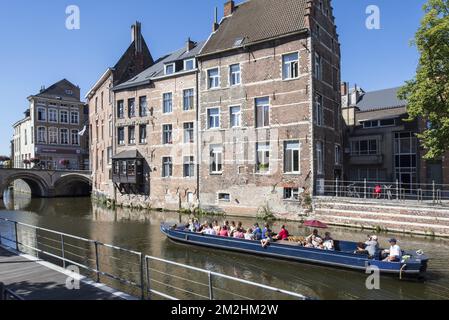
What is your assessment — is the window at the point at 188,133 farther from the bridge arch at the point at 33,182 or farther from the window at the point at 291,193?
the bridge arch at the point at 33,182

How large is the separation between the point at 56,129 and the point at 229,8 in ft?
122

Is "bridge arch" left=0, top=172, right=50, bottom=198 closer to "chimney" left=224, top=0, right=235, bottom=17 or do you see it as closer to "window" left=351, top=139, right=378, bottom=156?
"chimney" left=224, top=0, right=235, bottom=17

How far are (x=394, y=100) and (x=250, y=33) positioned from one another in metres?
16.3

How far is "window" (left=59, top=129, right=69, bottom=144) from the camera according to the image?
57031mm

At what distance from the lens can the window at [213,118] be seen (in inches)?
1097

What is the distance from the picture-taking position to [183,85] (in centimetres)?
3006

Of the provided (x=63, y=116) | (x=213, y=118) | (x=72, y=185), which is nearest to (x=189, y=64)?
(x=213, y=118)

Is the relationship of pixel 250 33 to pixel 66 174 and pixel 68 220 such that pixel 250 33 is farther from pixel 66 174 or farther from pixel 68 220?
pixel 66 174

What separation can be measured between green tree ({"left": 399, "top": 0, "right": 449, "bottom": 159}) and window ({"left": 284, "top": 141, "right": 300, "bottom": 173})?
7392mm

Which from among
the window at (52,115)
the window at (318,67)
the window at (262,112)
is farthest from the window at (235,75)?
the window at (52,115)

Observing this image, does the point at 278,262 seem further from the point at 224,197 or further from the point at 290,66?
the point at 290,66

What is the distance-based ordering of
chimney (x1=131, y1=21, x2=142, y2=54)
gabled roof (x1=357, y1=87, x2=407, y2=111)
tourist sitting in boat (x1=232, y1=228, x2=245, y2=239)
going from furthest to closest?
chimney (x1=131, y1=21, x2=142, y2=54) → gabled roof (x1=357, y1=87, x2=407, y2=111) → tourist sitting in boat (x1=232, y1=228, x2=245, y2=239)

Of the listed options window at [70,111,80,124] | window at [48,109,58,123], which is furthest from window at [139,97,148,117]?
window at [70,111,80,124]

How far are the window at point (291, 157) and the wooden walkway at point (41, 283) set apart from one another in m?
17.1
